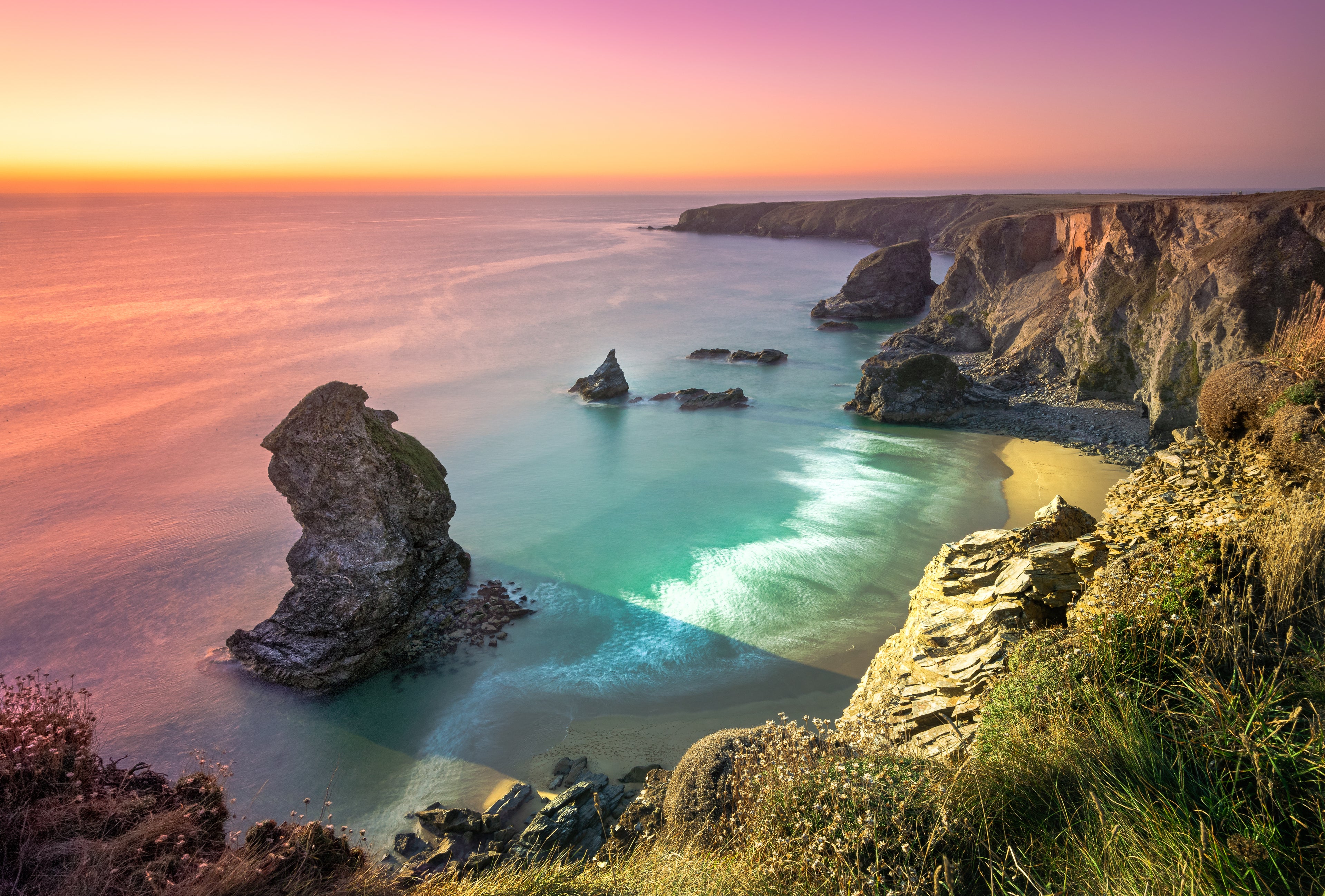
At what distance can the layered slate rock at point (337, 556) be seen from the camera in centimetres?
1255

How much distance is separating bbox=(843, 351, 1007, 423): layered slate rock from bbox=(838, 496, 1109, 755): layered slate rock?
19.5 metres

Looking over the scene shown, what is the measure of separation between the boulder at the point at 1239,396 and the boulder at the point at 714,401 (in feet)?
75.7

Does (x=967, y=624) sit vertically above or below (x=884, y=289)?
below

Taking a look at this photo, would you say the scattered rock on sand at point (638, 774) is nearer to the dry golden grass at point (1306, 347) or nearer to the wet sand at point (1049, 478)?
the dry golden grass at point (1306, 347)

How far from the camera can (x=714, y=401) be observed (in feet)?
104

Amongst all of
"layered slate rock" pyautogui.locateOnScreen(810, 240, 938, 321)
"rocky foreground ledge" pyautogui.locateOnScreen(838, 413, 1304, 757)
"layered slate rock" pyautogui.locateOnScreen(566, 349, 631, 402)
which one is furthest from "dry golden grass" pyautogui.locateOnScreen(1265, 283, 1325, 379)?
"layered slate rock" pyautogui.locateOnScreen(810, 240, 938, 321)

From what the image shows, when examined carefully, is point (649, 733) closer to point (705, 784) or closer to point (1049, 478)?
point (705, 784)

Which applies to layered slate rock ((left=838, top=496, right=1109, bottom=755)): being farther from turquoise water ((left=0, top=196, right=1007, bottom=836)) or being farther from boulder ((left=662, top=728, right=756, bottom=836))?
turquoise water ((left=0, top=196, right=1007, bottom=836))

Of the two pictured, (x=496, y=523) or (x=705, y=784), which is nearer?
(x=705, y=784)

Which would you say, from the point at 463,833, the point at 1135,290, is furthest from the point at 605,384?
the point at 463,833

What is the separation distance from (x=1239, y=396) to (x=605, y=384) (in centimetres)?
2647

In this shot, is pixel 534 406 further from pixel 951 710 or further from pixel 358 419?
pixel 951 710

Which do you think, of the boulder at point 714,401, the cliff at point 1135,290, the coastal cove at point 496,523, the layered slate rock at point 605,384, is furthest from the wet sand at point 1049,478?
the layered slate rock at point 605,384

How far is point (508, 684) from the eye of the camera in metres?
12.7
